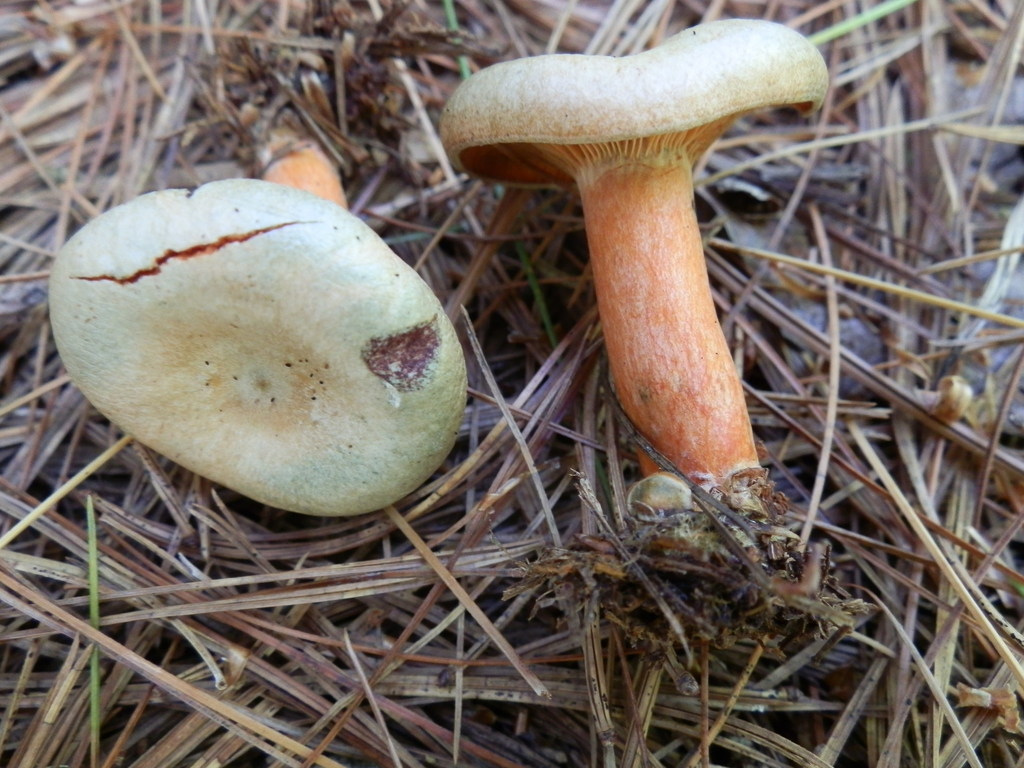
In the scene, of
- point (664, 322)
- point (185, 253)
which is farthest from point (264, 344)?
point (664, 322)

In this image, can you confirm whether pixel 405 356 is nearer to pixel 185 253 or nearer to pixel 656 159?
pixel 185 253

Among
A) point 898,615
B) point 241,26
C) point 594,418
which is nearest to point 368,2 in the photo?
point 241,26

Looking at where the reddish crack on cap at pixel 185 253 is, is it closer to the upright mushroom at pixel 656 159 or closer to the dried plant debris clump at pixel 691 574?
the upright mushroom at pixel 656 159

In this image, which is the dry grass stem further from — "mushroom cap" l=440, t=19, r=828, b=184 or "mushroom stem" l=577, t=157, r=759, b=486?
"mushroom cap" l=440, t=19, r=828, b=184

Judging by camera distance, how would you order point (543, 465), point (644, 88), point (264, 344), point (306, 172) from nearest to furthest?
point (644, 88)
point (264, 344)
point (543, 465)
point (306, 172)

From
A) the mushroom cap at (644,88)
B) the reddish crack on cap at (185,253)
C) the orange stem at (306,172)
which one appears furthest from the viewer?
the orange stem at (306,172)

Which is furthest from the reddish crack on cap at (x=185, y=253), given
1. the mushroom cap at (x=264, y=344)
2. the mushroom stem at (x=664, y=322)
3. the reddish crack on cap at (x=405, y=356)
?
the mushroom stem at (x=664, y=322)

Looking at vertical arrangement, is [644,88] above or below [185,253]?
above
